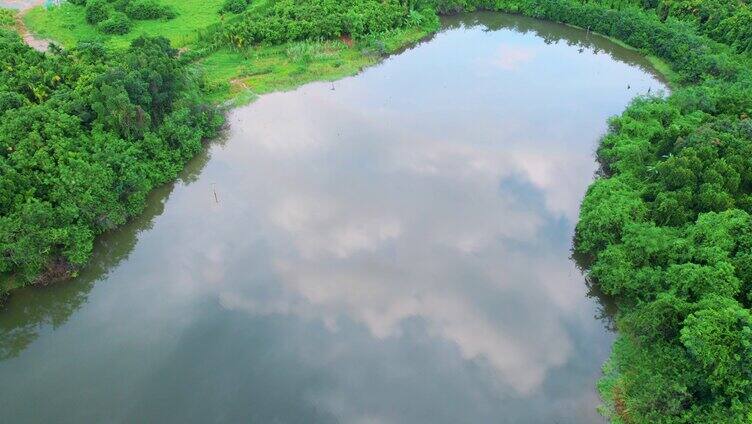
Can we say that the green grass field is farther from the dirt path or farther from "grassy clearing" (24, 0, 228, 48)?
the dirt path

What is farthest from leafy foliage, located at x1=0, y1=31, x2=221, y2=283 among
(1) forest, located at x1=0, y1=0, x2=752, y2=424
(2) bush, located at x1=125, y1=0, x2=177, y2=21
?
(2) bush, located at x1=125, y1=0, x2=177, y2=21

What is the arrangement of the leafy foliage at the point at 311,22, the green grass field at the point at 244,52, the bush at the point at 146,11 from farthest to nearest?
the bush at the point at 146,11, the leafy foliage at the point at 311,22, the green grass field at the point at 244,52

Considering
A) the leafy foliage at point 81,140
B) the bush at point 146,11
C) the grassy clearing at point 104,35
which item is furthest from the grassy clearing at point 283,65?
the bush at point 146,11

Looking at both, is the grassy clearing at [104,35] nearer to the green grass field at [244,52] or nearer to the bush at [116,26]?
the green grass field at [244,52]

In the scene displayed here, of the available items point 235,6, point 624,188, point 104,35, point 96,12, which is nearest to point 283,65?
point 235,6

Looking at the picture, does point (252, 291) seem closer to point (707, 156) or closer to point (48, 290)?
point (48, 290)

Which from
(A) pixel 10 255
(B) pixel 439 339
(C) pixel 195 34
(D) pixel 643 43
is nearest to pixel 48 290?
(A) pixel 10 255
